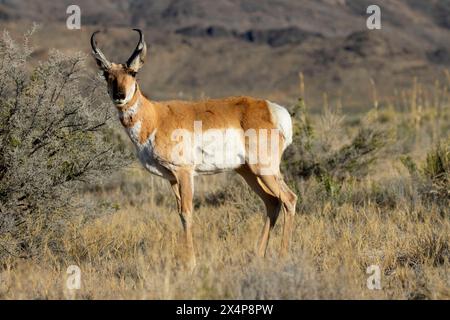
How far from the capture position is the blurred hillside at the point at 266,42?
233ft

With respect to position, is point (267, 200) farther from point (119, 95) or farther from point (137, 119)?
point (119, 95)

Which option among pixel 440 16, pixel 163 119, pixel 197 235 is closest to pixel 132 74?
pixel 163 119

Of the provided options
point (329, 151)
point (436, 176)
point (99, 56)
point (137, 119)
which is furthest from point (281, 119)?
point (329, 151)

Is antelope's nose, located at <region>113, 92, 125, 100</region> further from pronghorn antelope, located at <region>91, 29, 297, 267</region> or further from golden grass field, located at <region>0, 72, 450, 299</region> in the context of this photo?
golden grass field, located at <region>0, 72, 450, 299</region>

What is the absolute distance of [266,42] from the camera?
304 feet

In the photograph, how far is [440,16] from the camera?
102812 millimetres

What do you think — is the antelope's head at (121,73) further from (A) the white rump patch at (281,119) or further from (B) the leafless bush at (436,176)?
(B) the leafless bush at (436,176)

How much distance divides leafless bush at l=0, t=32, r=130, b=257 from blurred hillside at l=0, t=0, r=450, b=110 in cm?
4568

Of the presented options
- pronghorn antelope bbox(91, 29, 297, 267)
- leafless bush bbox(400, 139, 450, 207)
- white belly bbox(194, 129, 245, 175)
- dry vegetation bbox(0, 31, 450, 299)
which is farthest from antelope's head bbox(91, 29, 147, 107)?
leafless bush bbox(400, 139, 450, 207)

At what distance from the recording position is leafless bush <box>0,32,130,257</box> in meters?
7.28

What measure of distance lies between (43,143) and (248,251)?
7.99ft

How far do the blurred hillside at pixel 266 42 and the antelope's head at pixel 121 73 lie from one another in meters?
46.3

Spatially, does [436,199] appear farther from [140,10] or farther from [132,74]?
[140,10]
